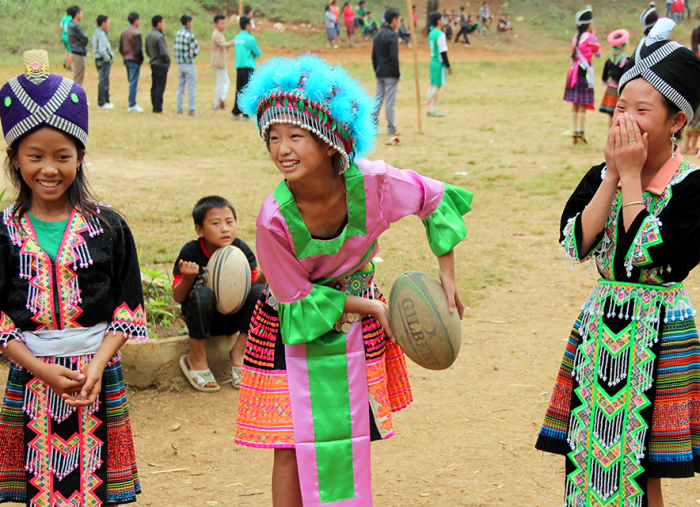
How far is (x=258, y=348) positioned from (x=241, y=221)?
17.0 feet

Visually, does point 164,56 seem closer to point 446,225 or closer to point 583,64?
point 583,64

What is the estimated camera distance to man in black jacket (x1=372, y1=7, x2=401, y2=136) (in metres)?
13.9

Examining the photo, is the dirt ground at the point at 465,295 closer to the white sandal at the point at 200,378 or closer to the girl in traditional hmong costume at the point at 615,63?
the white sandal at the point at 200,378

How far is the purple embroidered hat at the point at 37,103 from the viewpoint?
2607 mm

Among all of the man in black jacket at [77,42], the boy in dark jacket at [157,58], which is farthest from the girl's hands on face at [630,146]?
the man in black jacket at [77,42]

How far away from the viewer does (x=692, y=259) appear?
2584 millimetres

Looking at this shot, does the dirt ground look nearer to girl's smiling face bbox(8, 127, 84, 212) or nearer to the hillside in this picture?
girl's smiling face bbox(8, 127, 84, 212)

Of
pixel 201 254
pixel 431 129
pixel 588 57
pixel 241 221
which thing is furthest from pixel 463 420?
pixel 431 129

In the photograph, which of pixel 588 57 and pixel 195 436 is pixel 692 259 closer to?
pixel 195 436

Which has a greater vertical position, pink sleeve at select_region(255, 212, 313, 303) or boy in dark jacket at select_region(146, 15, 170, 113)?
boy in dark jacket at select_region(146, 15, 170, 113)

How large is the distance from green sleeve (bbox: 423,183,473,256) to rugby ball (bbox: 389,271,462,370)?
0.17 metres

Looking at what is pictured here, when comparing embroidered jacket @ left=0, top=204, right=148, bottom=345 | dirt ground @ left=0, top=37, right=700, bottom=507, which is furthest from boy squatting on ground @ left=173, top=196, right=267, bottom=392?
embroidered jacket @ left=0, top=204, right=148, bottom=345

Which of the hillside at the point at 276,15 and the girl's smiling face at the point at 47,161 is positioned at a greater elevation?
the hillside at the point at 276,15

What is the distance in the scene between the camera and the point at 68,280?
2.71m
